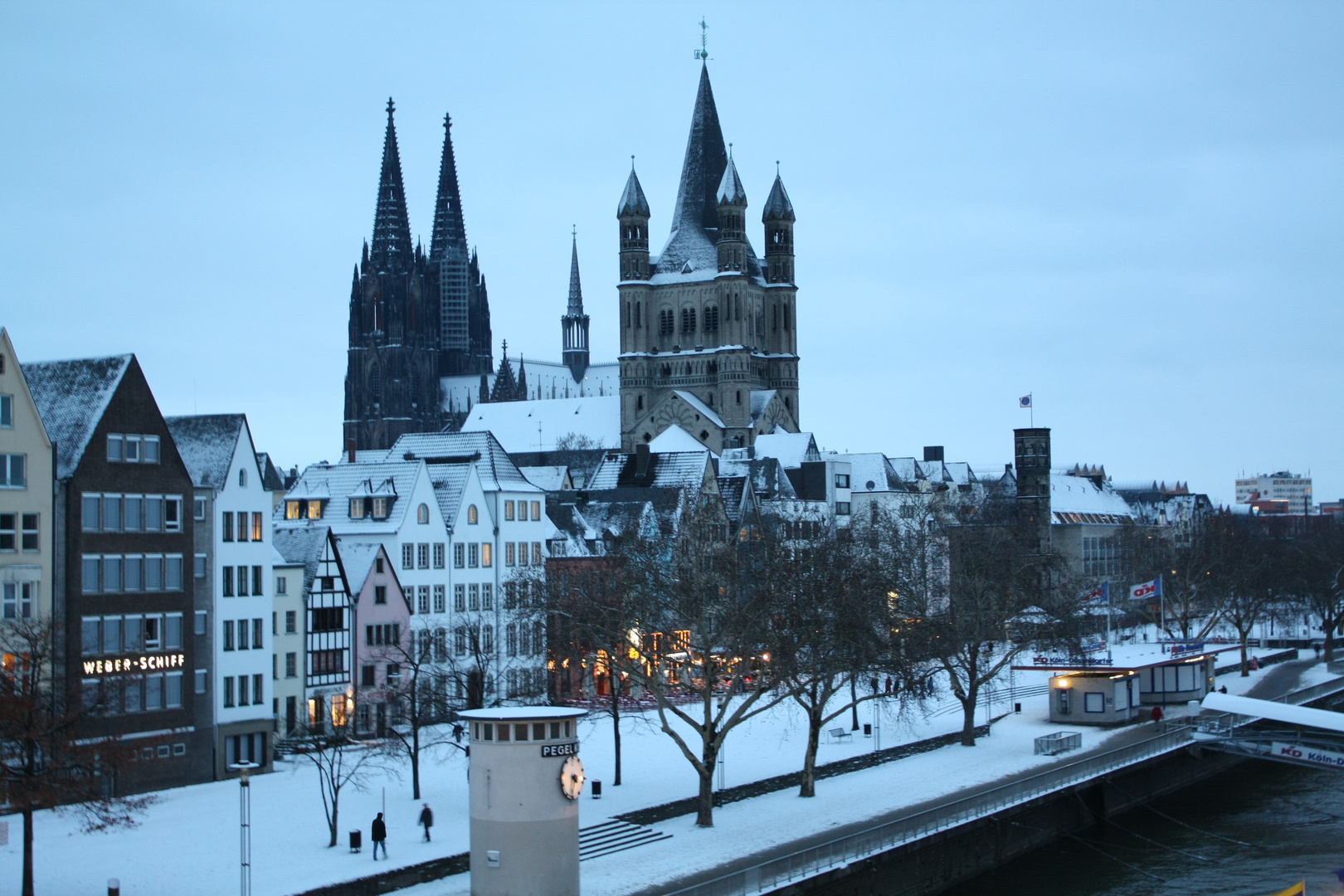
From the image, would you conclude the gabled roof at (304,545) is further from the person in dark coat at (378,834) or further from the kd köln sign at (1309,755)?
the kd köln sign at (1309,755)

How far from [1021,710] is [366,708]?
31.3m

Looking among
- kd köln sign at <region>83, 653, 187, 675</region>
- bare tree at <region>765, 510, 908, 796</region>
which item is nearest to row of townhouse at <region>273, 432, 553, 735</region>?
kd köln sign at <region>83, 653, 187, 675</region>

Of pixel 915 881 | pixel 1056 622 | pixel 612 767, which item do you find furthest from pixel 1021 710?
pixel 915 881

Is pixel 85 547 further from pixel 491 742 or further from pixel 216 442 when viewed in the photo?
pixel 491 742

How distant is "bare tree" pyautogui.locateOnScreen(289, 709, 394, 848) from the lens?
165 feet

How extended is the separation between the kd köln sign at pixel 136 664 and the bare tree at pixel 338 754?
185 inches

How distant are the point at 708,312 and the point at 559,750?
136846mm

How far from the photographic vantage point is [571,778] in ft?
130

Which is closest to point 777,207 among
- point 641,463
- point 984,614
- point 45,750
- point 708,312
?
point 708,312

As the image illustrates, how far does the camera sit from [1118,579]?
487ft

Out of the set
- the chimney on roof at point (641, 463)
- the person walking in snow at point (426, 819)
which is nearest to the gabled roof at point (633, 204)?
the chimney on roof at point (641, 463)

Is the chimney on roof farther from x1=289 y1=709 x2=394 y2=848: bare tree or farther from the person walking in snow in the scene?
the person walking in snow

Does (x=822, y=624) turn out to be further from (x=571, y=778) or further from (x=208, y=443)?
(x=208, y=443)

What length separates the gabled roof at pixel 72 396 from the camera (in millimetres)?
53406
